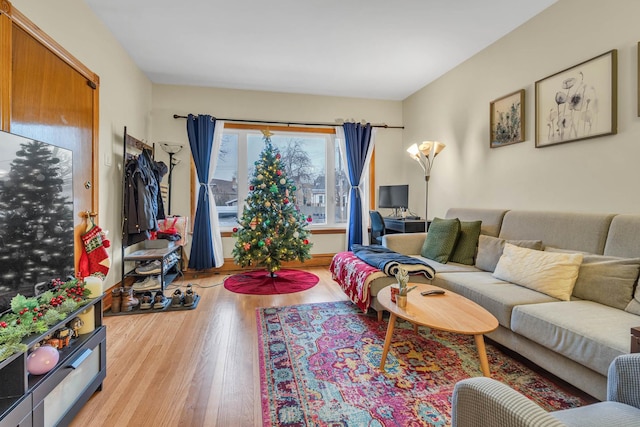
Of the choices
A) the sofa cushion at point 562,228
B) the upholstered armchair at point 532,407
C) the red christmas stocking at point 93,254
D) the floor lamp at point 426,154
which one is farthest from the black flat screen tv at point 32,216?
the floor lamp at point 426,154

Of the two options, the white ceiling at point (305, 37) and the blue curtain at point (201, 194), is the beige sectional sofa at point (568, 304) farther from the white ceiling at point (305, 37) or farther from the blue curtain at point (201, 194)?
the blue curtain at point (201, 194)

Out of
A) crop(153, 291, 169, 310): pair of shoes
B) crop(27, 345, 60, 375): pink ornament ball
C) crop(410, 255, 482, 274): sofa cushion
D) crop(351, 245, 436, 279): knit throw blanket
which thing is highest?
crop(351, 245, 436, 279): knit throw blanket

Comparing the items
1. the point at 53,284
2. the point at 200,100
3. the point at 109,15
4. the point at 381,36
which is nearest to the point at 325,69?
the point at 381,36

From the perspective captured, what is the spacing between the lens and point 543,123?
9.15ft

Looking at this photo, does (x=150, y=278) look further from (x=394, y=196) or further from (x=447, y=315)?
(x=394, y=196)

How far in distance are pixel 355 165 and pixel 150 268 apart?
10.3ft

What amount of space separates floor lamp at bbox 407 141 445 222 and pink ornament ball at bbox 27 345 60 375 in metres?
3.84

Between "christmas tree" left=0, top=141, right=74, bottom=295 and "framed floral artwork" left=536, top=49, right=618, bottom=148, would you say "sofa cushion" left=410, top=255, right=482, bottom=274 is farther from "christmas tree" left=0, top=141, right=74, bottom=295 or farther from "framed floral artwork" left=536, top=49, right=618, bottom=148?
"christmas tree" left=0, top=141, right=74, bottom=295

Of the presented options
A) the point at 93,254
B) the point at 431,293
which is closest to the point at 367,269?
the point at 431,293

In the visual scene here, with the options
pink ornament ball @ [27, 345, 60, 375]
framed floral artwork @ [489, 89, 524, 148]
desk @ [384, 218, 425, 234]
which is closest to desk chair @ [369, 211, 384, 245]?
desk @ [384, 218, 425, 234]

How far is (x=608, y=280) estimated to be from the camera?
6.19ft

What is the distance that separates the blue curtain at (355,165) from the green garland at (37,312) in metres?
3.68

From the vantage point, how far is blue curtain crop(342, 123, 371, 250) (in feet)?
15.9

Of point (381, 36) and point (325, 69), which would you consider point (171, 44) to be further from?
point (381, 36)
